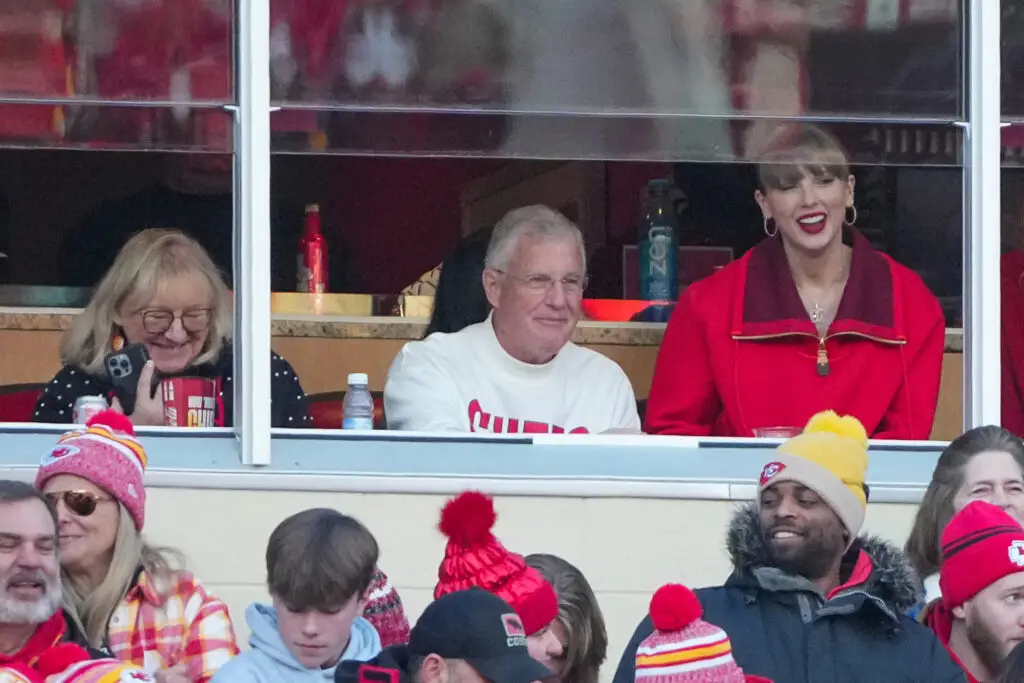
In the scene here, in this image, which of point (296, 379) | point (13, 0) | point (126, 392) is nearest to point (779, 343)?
point (296, 379)

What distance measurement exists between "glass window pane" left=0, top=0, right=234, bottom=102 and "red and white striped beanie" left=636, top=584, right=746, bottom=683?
2280 millimetres

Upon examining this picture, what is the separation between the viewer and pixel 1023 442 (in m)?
5.65

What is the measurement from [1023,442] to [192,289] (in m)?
2.18

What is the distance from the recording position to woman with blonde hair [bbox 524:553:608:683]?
16.8 feet

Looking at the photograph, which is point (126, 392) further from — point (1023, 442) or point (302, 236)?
point (1023, 442)

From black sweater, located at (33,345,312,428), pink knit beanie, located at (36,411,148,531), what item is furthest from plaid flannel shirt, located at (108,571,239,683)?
black sweater, located at (33,345,312,428)

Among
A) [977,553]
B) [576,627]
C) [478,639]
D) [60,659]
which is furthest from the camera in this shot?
[576,627]

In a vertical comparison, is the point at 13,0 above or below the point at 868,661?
above

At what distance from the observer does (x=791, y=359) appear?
20.9 ft

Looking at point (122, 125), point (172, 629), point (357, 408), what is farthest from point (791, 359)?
point (172, 629)

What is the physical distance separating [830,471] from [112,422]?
1652mm

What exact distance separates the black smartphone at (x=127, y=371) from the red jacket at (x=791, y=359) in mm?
1375

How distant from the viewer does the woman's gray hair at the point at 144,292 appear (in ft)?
20.4

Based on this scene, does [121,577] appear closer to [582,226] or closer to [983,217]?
[582,226]
